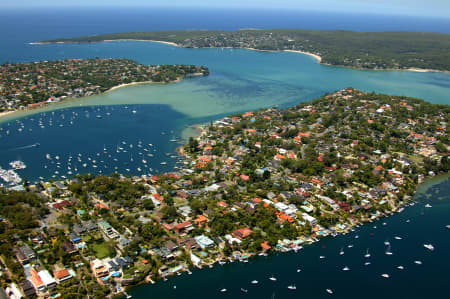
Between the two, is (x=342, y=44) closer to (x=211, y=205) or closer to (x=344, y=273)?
(x=211, y=205)

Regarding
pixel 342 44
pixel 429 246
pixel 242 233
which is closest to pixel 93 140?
pixel 242 233

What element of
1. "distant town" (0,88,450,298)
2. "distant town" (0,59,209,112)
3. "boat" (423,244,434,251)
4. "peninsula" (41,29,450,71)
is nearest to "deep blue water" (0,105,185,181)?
"distant town" (0,88,450,298)

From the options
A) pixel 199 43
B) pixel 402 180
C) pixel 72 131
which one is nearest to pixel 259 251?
pixel 402 180

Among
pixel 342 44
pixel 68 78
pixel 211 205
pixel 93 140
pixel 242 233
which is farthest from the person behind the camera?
pixel 342 44

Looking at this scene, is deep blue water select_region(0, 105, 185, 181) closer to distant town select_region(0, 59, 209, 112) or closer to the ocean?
the ocean

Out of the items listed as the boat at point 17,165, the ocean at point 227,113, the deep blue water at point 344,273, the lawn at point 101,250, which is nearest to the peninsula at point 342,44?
the ocean at point 227,113

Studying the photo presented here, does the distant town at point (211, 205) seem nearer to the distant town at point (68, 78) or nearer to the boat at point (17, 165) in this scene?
the boat at point (17, 165)
